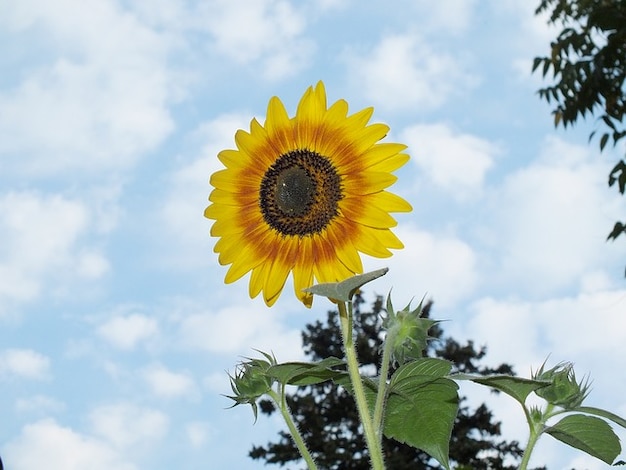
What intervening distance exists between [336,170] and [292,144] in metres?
0.11

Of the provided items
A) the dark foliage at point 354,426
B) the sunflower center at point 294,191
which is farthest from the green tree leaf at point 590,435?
the dark foliage at point 354,426

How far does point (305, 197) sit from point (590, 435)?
71 cm

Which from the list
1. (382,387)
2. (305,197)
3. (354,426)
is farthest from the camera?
(354,426)

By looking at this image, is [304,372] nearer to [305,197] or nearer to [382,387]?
[382,387]

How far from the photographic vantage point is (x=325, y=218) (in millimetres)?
1753

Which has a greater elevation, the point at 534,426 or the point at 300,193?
the point at 300,193

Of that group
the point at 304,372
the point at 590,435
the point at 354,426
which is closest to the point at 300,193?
the point at 304,372

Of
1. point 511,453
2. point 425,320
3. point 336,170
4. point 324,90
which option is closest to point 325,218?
point 336,170

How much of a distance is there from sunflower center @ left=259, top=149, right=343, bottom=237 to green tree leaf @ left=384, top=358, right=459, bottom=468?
0.36 m

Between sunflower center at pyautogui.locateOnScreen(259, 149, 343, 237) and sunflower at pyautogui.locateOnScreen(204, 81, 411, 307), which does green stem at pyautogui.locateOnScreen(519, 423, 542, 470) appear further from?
sunflower center at pyautogui.locateOnScreen(259, 149, 343, 237)

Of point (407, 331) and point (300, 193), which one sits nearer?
point (407, 331)

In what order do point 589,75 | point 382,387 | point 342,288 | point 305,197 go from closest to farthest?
point 342,288 → point 382,387 → point 305,197 → point 589,75

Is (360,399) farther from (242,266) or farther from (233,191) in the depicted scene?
(233,191)

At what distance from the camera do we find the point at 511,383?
1474mm
